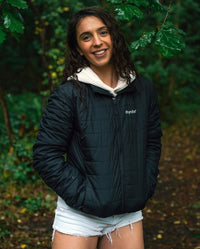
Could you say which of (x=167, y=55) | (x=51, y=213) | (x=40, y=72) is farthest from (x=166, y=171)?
(x=167, y=55)

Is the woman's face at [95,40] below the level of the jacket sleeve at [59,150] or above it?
above

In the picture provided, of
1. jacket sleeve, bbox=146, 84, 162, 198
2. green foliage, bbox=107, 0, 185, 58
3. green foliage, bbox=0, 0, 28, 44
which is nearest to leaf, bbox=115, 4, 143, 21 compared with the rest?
green foliage, bbox=107, 0, 185, 58

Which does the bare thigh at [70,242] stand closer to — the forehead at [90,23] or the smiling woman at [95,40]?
the smiling woman at [95,40]

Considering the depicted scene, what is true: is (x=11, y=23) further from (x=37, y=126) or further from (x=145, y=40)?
(x=37, y=126)

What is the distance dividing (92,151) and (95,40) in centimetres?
68

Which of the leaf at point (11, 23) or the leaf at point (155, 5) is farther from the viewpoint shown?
the leaf at point (155, 5)

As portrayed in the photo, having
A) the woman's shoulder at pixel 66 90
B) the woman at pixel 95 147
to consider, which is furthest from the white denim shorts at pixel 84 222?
the woman's shoulder at pixel 66 90

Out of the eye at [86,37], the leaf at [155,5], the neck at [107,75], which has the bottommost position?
the neck at [107,75]

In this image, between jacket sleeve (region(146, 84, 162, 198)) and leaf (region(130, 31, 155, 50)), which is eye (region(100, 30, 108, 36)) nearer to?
leaf (region(130, 31, 155, 50))

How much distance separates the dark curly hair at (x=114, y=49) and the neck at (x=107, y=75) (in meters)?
0.05

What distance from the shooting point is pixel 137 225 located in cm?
222

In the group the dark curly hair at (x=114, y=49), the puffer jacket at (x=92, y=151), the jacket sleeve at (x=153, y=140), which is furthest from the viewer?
the jacket sleeve at (x=153, y=140)

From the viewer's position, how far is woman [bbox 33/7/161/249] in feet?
6.58

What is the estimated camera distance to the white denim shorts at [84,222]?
2.04 metres
